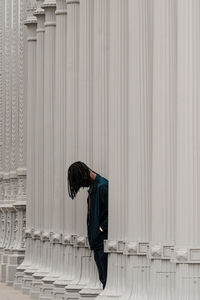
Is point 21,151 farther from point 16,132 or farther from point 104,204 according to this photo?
point 104,204

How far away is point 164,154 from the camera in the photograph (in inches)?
593

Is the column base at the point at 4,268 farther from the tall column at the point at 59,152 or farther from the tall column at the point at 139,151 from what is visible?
the tall column at the point at 139,151

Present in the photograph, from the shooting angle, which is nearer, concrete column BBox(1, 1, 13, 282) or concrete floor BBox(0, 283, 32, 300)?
concrete floor BBox(0, 283, 32, 300)

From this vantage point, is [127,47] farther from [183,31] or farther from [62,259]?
[62,259]

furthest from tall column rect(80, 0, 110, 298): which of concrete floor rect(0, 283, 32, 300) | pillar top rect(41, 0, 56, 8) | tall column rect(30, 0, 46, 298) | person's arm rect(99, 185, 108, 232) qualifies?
tall column rect(30, 0, 46, 298)

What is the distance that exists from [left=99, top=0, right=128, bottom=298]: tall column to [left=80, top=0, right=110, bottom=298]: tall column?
1271mm

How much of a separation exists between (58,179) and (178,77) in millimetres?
7881

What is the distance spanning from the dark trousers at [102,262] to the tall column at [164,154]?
2625 mm

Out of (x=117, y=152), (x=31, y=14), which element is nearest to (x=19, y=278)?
(x=31, y=14)

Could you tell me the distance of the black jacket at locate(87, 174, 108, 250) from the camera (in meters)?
17.5

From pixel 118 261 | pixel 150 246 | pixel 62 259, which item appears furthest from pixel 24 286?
pixel 150 246

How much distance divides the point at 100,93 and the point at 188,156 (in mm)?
4515

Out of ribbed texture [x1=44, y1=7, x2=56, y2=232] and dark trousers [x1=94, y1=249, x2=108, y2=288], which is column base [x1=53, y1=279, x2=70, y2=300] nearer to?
ribbed texture [x1=44, y1=7, x2=56, y2=232]

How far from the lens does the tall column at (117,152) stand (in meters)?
16.8
